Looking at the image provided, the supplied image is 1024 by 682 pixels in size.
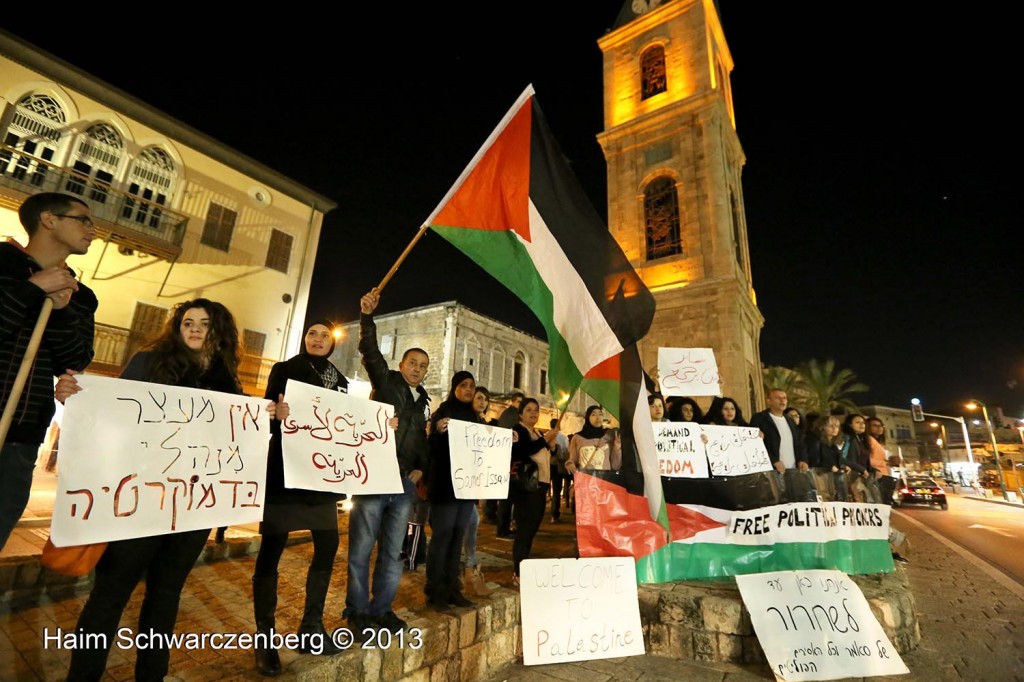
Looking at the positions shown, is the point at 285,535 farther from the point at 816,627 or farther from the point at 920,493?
the point at 920,493

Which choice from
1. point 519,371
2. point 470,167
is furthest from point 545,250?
point 519,371

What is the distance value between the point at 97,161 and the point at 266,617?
15.7 meters

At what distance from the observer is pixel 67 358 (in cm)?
216

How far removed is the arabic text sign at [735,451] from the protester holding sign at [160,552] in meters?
4.50

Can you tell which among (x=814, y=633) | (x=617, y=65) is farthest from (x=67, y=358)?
(x=617, y=65)

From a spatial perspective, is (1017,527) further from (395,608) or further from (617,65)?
(617,65)

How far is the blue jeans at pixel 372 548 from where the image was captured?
2914mm

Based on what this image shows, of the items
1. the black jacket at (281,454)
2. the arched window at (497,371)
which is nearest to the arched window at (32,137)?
the black jacket at (281,454)

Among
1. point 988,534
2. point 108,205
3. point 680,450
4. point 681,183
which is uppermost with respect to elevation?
point 681,183

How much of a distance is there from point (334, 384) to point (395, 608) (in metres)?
1.74

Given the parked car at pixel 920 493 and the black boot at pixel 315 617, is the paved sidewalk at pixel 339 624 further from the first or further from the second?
the parked car at pixel 920 493

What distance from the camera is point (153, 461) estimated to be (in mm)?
2131

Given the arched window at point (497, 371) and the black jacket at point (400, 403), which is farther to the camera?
the arched window at point (497, 371)

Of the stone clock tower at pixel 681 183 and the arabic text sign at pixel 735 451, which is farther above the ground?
the stone clock tower at pixel 681 183
